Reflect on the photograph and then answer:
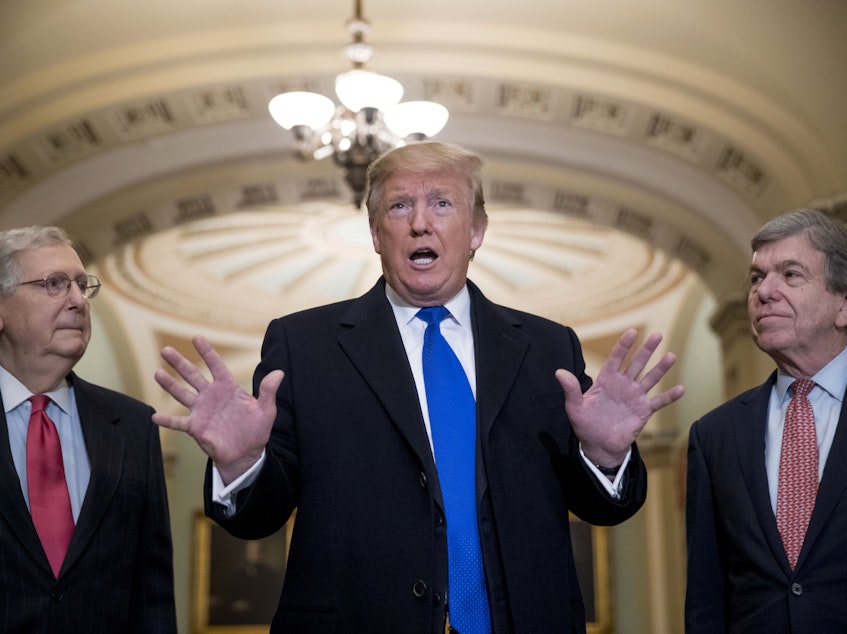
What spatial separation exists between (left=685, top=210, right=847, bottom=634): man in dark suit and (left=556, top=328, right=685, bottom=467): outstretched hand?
612 millimetres

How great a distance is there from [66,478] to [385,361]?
3.01ft

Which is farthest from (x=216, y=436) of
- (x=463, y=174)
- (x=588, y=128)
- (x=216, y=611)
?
(x=216, y=611)

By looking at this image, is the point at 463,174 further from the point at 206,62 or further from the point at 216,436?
the point at 206,62

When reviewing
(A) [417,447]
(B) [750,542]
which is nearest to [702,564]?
(B) [750,542]

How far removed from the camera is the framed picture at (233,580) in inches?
552

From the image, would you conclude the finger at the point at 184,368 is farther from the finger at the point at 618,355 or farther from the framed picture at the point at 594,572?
the framed picture at the point at 594,572

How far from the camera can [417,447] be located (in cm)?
247

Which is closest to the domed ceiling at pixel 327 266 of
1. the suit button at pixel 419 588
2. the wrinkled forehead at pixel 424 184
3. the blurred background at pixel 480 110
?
the blurred background at pixel 480 110

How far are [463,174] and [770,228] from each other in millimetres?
892

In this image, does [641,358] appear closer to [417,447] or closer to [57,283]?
[417,447]

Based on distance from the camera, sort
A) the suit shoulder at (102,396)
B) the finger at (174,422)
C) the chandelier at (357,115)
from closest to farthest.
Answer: the finger at (174,422), the suit shoulder at (102,396), the chandelier at (357,115)

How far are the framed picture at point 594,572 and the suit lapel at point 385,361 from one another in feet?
37.7

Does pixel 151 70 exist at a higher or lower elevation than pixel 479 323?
higher

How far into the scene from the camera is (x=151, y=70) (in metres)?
7.80
